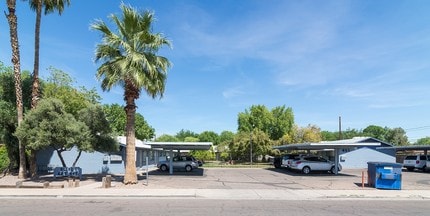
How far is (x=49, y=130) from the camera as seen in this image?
855 inches

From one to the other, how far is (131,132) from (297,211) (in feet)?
39.2

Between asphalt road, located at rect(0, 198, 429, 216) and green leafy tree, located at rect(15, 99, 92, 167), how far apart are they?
23.6 ft

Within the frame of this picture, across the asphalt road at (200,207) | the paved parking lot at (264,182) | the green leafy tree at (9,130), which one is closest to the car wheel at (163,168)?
the paved parking lot at (264,182)

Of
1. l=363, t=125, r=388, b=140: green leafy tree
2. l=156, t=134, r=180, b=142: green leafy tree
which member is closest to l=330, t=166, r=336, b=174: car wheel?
l=156, t=134, r=180, b=142: green leafy tree

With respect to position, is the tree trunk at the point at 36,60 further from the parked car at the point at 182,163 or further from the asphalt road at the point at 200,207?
the parked car at the point at 182,163

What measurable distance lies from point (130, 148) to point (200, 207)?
956 centimetres

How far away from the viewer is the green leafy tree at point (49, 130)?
21562 millimetres

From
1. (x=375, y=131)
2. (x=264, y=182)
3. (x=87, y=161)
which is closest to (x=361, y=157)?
(x=264, y=182)

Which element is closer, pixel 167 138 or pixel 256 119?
pixel 256 119

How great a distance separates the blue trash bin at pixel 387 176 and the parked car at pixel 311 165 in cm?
1137

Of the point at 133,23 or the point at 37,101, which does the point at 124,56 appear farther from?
the point at 37,101

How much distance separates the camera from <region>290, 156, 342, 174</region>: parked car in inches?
1296

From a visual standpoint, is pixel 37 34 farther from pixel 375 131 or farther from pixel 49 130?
pixel 375 131

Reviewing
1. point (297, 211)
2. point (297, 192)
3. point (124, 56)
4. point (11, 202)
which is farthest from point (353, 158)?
point (11, 202)
